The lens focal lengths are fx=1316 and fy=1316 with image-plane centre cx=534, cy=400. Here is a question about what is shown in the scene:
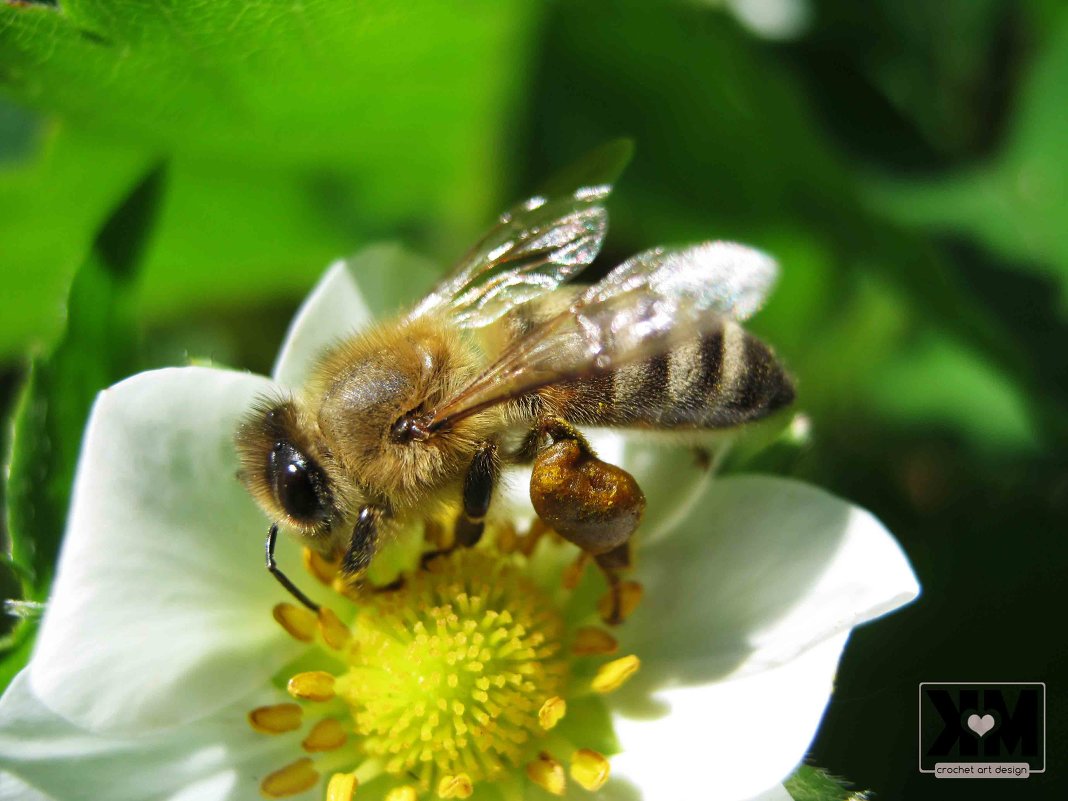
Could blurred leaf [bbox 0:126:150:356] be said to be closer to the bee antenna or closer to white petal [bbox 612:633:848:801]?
the bee antenna

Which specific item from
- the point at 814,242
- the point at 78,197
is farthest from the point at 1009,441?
the point at 78,197

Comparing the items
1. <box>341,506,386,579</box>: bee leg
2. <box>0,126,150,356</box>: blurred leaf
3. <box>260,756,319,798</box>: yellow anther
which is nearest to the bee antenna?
<box>341,506,386,579</box>: bee leg

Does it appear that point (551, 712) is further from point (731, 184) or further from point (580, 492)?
point (731, 184)

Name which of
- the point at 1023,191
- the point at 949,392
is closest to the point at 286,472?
the point at 949,392

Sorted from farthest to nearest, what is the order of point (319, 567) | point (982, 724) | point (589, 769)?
point (982, 724)
point (319, 567)
point (589, 769)

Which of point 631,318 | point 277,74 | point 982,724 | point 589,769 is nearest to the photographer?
point 631,318

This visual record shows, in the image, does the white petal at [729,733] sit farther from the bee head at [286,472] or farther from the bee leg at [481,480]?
the bee head at [286,472]

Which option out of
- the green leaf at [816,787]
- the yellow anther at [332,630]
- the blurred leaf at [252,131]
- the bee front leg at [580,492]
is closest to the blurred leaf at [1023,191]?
the blurred leaf at [252,131]
